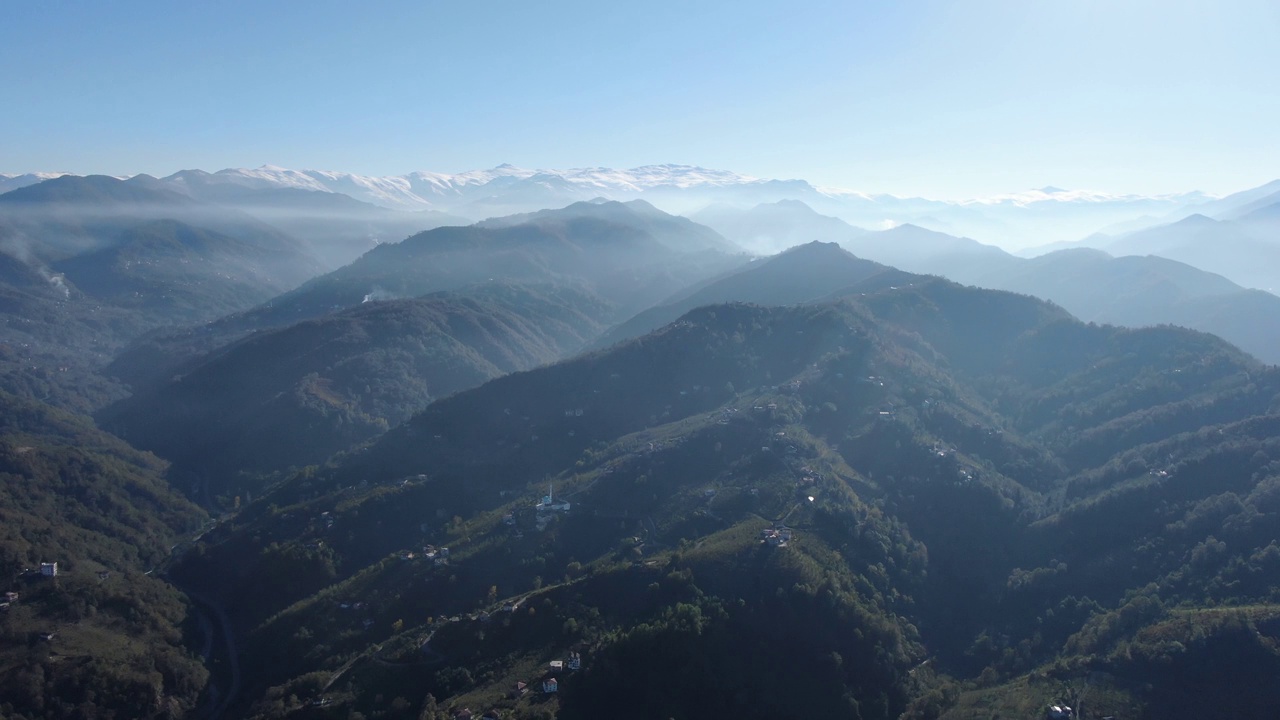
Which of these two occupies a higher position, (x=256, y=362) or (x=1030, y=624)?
(x=256, y=362)

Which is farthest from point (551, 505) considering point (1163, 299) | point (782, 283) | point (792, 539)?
point (1163, 299)

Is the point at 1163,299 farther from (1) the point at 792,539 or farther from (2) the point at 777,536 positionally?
(2) the point at 777,536

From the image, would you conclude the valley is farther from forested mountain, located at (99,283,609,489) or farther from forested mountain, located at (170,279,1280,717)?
forested mountain, located at (99,283,609,489)

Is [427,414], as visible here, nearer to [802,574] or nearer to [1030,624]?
[802,574]

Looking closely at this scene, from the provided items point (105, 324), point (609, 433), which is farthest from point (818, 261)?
point (105, 324)

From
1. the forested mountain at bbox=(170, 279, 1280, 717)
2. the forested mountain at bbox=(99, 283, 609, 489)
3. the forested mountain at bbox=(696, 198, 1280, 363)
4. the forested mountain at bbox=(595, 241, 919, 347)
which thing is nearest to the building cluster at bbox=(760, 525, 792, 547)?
the forested mountain at bbox=(170, 279, 1280, 717)

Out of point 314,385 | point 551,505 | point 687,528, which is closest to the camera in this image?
point 687,528

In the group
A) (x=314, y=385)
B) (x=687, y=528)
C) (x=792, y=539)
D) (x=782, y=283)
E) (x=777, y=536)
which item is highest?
(x=782, y=283)
